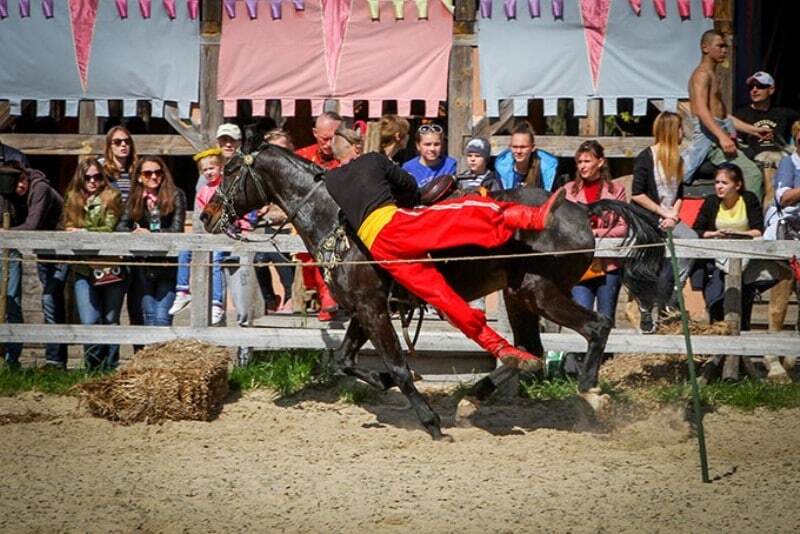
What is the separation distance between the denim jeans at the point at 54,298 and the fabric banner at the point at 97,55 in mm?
2550

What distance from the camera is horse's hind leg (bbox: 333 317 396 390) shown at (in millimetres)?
9609

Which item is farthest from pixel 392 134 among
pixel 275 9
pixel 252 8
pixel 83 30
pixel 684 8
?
pixel 83 30

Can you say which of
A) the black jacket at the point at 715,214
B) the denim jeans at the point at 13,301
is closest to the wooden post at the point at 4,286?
the denim jeans at the point at 13,301

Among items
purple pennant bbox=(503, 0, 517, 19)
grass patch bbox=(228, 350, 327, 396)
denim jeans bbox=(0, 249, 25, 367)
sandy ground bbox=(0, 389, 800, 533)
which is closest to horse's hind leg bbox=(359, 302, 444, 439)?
sandy ground bbox=(0, 389, 800, 533)

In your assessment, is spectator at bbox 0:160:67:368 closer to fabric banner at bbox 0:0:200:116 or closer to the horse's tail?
fabric banner at bbox 0:0:200:116

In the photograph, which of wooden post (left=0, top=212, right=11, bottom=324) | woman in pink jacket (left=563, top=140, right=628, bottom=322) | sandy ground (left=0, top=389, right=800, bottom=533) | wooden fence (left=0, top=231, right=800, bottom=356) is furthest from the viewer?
wooden post (left=0, top=212, right=11, bottom=324)

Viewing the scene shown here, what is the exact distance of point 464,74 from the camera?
1277 centimetres

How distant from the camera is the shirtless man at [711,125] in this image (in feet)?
37.7

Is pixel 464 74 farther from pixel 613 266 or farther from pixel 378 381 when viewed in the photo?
pixel 378 381

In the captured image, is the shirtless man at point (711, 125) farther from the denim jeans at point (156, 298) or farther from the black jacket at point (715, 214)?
the denim jeans at point (156, 298)

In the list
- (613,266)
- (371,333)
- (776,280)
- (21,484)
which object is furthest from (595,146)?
(21,484)

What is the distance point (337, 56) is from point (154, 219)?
→ 277cm

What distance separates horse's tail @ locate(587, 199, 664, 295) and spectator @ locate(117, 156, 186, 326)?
379 centimetres

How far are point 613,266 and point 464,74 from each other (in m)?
2.97
